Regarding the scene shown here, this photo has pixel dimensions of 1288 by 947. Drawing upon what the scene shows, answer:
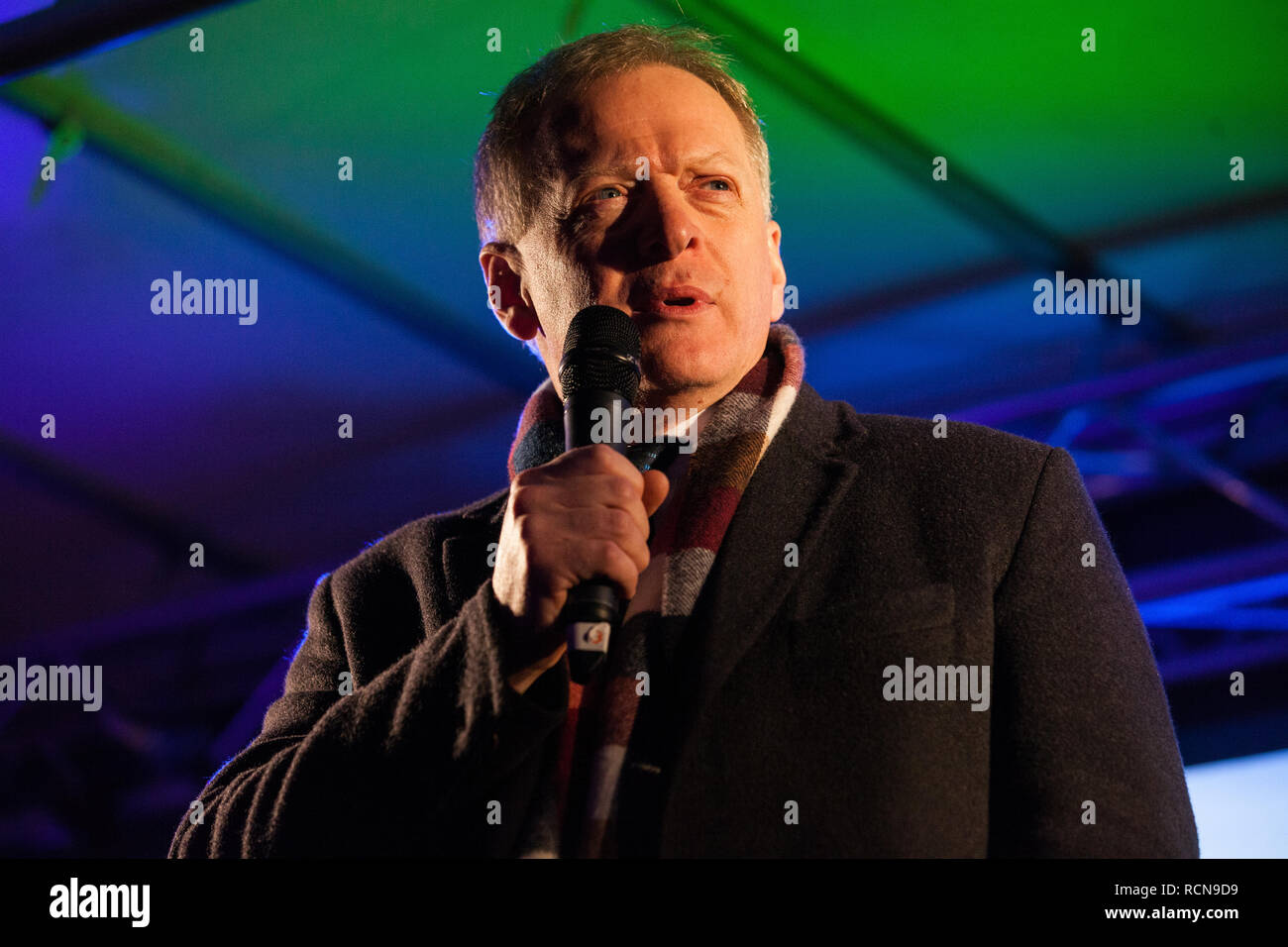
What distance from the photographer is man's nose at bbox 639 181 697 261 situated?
5.29 feet

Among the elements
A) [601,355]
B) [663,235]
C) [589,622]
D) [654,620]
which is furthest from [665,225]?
[589,622]

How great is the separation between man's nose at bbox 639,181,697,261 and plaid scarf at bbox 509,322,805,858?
0.76ft

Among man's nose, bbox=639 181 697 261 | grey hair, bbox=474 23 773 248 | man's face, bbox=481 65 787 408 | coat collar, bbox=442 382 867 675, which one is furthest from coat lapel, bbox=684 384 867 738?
grey hair, bbox=474 23 773 248

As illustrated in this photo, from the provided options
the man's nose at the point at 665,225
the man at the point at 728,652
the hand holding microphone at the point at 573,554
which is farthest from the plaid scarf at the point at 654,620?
the man's nose at the point at 665,225

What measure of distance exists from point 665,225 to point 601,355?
1.00 ft

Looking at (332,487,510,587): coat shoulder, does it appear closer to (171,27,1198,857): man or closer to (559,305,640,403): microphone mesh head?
(171,27,1198,857): man

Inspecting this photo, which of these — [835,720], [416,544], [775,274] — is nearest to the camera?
[835,720]

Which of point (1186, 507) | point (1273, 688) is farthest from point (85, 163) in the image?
point (1273, 688)

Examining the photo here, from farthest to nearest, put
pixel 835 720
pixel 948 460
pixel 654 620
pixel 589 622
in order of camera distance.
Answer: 1. pixel 948 460
2. pixel 654 620
3. pixel 835 720
4. pixel 589 622

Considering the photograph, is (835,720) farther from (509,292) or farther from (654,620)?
(509,292)

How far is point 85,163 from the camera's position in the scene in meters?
3.67

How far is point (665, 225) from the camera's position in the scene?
63.9 inches
